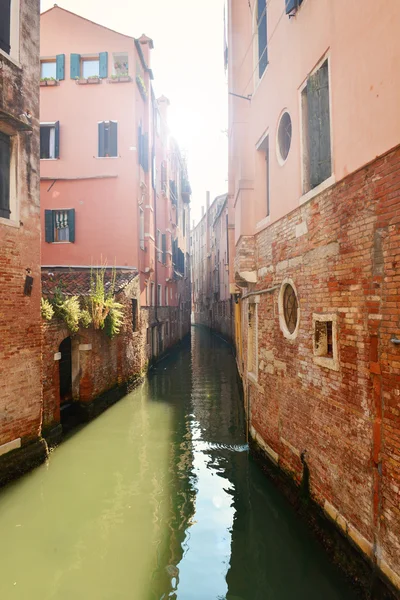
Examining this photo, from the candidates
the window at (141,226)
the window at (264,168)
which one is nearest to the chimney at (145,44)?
the window at (141,226)

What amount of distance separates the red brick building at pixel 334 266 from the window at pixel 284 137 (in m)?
0.02

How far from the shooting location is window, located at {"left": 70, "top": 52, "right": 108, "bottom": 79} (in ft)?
46.9

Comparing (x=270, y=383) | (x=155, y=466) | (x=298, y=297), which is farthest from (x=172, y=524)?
(x=298, y=297)

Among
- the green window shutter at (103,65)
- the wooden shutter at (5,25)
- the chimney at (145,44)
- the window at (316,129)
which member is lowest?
the window at (316,129)

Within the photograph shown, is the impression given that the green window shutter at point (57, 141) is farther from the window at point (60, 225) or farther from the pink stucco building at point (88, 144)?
the window at point (60, 225)

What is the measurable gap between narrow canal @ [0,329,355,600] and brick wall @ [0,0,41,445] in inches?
45.7

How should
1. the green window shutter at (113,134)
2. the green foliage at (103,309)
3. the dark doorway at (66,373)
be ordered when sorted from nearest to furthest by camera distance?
the green foliage at (103,309) → the dark doorway at (66,373) → the green window shutter at (113,134)

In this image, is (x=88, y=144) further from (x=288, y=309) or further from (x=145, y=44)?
(x=288, y=309)

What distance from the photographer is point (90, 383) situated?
388 inches

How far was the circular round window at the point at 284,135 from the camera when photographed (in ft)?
19.3

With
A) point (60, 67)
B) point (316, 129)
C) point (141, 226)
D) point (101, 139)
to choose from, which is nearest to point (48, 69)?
point (60, 67)

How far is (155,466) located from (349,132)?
5901mm

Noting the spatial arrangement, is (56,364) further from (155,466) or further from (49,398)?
(155,466)

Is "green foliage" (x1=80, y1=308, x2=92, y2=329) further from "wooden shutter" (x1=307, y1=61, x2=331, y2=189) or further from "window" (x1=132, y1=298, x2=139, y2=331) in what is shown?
"wooden shutter" (x1=307, y1=61, x2=331, y2=189)
